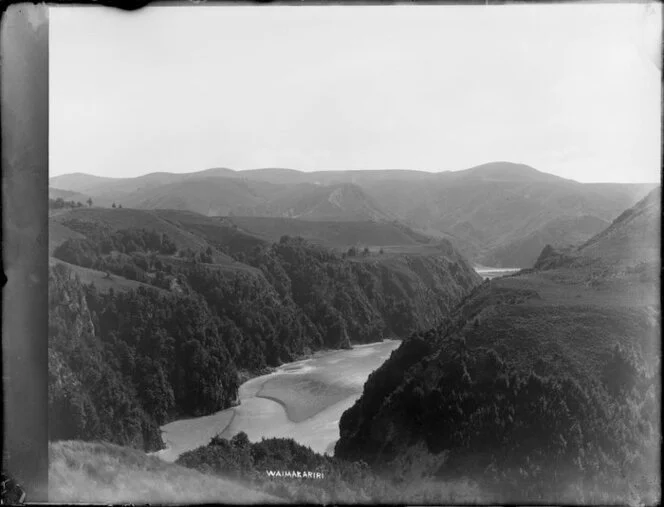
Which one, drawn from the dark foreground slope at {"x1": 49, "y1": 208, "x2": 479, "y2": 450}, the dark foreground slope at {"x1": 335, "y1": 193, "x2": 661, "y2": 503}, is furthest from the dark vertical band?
the dark foreground slope at {"x1": 335, "y1": 193, "x2": 661, "y2": 503}

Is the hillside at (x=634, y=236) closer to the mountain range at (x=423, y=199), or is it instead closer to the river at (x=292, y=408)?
the mountain range at (x=423, y=199)

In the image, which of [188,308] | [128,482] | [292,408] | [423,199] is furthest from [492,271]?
[128,482]

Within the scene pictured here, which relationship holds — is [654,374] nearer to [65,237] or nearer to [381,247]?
[381,247]

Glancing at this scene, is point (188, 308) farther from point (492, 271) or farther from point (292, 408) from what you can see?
point (492, 271)

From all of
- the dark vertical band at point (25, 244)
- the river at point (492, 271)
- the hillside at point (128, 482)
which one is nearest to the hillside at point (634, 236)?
the river at point (492, 271)

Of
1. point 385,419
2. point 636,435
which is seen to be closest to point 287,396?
point 385,419

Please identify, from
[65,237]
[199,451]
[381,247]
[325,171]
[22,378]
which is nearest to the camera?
[22,378]
